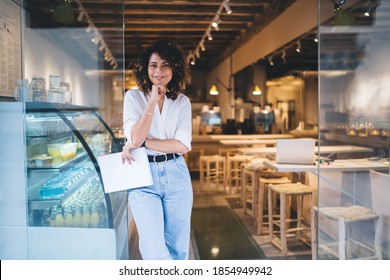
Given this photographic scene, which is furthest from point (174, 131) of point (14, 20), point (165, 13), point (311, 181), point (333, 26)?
point (165, 13)

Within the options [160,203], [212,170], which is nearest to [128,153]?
[160,203]

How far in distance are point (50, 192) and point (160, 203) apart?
0.89m

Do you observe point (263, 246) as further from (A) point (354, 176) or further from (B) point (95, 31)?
(B) point (95, 31)

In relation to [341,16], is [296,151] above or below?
below

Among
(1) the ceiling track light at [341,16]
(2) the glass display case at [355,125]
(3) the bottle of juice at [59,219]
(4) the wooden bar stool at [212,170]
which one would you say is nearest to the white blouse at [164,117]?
(3) the bottle of juice at [59,219]

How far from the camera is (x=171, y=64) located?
2.07 m

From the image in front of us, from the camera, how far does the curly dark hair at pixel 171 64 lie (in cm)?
206

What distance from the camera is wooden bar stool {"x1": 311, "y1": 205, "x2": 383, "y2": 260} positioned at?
2.93 m

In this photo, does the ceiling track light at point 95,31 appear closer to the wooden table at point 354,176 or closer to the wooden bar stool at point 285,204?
the wooden bar stool at point 285,204

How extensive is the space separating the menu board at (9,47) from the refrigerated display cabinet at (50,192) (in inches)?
6.5

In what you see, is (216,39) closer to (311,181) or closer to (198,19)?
(198,19)
